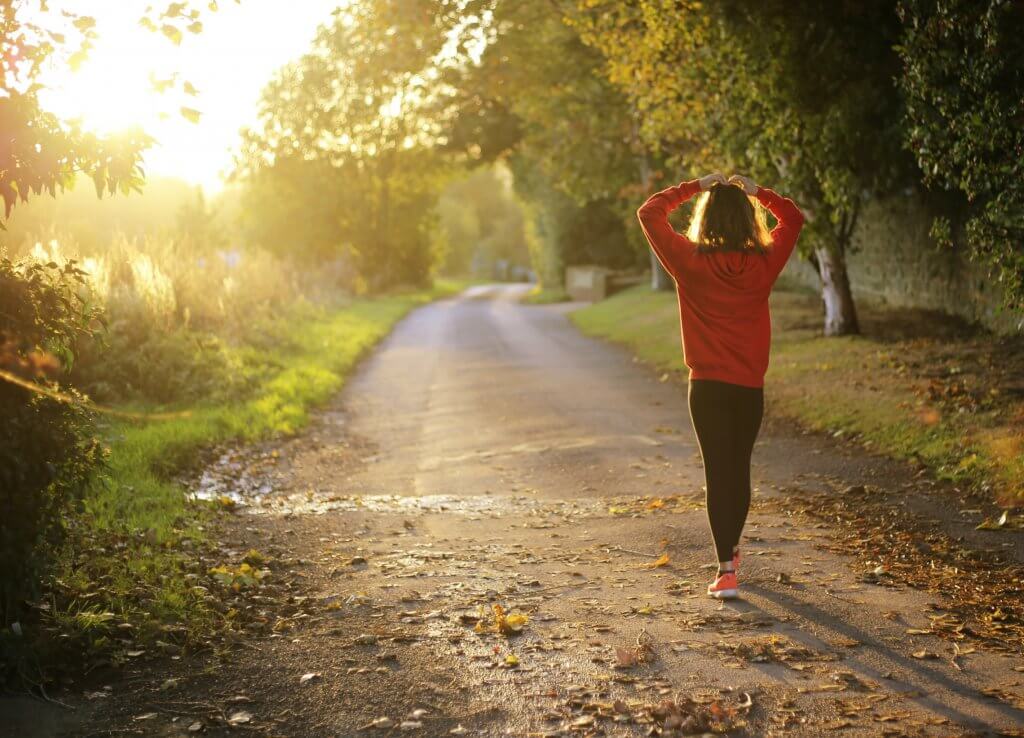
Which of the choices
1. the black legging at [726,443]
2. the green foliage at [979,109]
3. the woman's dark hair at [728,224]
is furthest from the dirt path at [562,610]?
the green foliage at [979,109]

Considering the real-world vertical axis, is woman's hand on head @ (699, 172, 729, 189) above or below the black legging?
above

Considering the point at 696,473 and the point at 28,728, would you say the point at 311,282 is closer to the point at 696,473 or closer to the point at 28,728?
the point at 696,473

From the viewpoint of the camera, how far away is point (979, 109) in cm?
1065

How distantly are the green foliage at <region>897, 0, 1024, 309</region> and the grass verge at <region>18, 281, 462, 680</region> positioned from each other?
7.64m

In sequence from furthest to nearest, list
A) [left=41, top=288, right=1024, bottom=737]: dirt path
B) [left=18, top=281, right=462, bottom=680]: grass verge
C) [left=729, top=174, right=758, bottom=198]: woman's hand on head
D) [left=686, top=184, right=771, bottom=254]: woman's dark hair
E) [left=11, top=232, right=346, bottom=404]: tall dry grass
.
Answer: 1. [left=11, top=232, right=346, bottom=404]: tall dry grass
2. [left=729, top=174, right=758, bottom=198]: woman's hand on head
3. [left=686, top=184, right=771, bottom=254]: woman's dark hair
4. [left=18, top=281, right=462, bottom=680]: grass verge
5. [left=41, top=288, right=1024, bottom=737]: dirt path

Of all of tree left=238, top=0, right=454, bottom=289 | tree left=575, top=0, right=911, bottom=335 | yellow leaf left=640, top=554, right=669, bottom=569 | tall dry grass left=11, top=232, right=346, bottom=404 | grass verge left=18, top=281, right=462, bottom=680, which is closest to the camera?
grass verge left=18, top=281, right=462, bottom=680

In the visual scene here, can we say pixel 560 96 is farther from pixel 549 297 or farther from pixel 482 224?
pixel 482 224

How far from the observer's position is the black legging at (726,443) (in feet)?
20.6

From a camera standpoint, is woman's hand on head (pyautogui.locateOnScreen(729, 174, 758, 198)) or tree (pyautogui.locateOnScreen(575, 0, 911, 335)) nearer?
woman's hand on head (pyautogui.locateOnScreen(729, 174, 758, 198))

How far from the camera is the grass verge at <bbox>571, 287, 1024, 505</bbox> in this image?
970 centimetres

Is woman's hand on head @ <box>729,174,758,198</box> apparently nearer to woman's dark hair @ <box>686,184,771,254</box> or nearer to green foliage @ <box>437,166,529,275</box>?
woman's dark hair @ <box>686,184,771,254</box>

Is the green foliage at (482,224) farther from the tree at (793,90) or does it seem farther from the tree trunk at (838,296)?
the tree trunk at (838,296)

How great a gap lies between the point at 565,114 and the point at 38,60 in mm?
22363

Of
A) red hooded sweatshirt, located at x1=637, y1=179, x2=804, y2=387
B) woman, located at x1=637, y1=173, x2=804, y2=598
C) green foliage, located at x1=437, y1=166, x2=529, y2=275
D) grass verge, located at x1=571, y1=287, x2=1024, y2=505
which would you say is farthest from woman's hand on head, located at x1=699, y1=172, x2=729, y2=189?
green foliage, located at x1=437, y1=166, x2=529, y2=275
